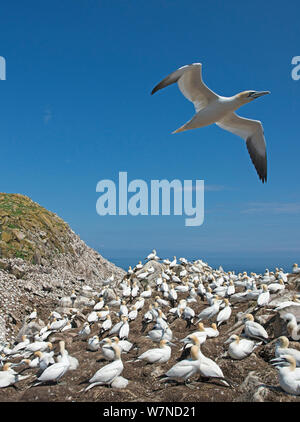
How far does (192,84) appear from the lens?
1140cm

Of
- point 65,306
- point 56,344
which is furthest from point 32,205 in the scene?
point 56,344

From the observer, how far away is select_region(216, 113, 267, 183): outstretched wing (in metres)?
12.9

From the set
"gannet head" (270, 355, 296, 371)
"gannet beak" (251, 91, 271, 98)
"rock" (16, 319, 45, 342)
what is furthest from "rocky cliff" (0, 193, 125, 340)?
"gannet beak" (251, 91, 271, 98)

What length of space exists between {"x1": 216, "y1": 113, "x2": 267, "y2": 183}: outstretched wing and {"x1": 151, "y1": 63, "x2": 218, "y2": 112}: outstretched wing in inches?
61.9

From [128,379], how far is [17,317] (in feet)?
36.9

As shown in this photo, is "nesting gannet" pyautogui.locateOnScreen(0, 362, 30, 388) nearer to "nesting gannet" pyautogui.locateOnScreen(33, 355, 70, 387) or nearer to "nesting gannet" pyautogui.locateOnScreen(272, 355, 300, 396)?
"nesting gannet" pyautogui.locateOnScreen(33, 355, 70, 387)

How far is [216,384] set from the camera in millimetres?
8508

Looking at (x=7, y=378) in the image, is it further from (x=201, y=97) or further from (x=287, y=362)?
(x=201, y=97)

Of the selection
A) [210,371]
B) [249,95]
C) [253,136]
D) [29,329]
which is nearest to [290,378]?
[210,371]

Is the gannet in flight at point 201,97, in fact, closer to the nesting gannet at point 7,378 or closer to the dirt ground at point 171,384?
the dirt ground at point 171,384

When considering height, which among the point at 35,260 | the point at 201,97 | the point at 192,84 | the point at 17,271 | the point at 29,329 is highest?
the point at 192,84

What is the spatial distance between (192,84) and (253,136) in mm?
3254

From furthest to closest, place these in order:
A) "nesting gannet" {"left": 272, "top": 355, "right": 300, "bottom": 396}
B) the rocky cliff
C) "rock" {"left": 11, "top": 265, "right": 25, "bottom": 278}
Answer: "rock" {"left": 11, "top": 265, "right": 25, "bottom": 278} → the rocky cliff → "nesting gannet" {"left": 272, "top": 355, "right": 300, "bottom": 396}
